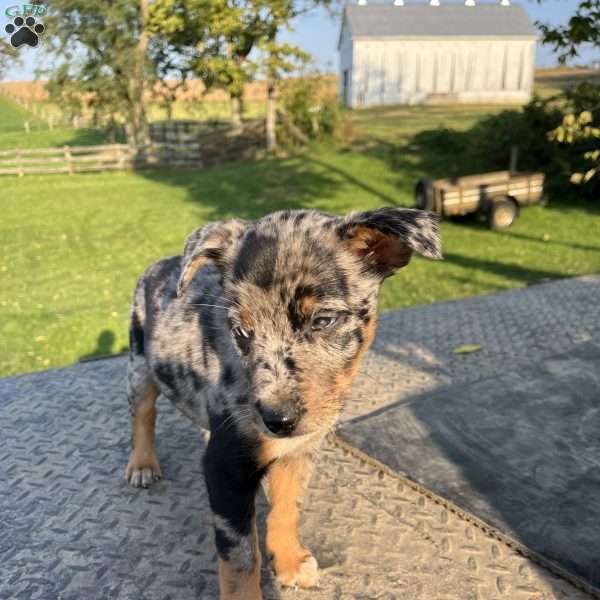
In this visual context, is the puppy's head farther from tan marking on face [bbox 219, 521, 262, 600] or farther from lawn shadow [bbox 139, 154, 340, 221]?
lawn shadow [bbox 139, 154, 340, 221]

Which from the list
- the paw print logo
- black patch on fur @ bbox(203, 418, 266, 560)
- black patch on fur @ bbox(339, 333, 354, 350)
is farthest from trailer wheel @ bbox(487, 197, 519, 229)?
black patch on fur @ bbox(203, 418, 266, 560)

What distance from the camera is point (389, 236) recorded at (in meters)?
3.04

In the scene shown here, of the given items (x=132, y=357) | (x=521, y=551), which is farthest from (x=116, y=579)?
(x=521, y=551)

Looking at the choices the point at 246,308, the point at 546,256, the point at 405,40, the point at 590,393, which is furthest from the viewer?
the point at 405,40

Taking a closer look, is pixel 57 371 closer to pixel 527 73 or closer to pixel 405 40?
pixel 405 40

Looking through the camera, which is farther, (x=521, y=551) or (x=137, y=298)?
(x=137, y=298)

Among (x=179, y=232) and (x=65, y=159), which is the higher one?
(x=65, y=159)

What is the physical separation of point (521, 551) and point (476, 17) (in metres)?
49.4

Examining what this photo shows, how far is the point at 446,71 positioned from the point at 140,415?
46243mm

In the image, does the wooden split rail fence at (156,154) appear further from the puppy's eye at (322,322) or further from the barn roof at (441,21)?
the puppy's eye at (322,322)

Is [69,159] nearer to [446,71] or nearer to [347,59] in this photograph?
[347,59]

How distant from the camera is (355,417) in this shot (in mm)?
5652

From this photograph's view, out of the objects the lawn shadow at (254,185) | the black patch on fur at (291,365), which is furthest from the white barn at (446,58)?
the black patch on fur at (291,365)

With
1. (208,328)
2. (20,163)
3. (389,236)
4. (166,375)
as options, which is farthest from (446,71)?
(389,236)
